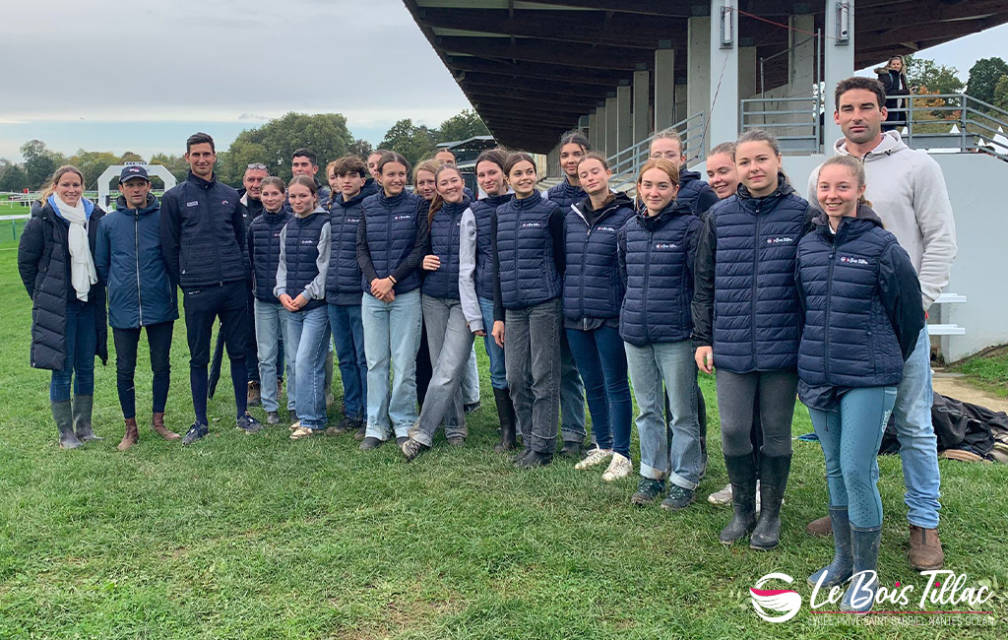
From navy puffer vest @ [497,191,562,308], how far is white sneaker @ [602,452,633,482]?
42.1 inches

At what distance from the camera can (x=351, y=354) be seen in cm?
638

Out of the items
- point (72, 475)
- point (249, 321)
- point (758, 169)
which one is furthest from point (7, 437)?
point (758, 169)

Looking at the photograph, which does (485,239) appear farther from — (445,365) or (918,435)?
(918,435)

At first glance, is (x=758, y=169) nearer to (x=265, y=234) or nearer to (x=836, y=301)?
(x=836, y=301)

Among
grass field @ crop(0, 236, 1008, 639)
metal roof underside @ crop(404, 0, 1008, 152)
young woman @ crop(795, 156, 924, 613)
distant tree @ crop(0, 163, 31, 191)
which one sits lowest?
grass field @ crop(0, 236, 1008, 639)

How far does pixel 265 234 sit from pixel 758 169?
4084 mm

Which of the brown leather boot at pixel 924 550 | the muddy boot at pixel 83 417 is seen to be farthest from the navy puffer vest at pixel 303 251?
the brown leather boot at pixel 924 550

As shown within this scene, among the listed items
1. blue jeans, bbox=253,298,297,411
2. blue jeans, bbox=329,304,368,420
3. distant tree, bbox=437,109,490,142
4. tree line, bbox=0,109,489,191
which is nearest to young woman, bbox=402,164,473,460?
blue jeans, bbox=329,304,368,420

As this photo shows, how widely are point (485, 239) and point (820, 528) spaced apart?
2706 mm

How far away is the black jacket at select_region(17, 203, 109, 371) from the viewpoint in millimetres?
5895

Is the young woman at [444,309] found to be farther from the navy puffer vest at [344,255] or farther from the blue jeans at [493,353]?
the navy puffer vest at [344,255]

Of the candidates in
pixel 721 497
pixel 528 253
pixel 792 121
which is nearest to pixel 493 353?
pixel 528 253

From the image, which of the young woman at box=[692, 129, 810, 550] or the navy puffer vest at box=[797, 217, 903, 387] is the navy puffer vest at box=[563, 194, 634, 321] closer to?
the young woman at box=[692, 129, 810, 550]

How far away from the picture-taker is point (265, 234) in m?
6.53
